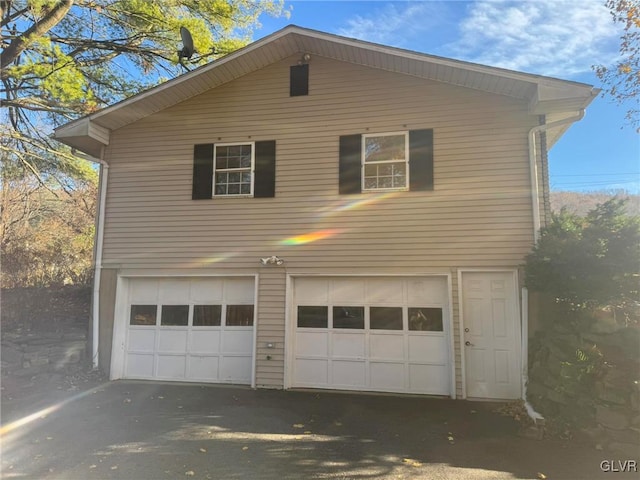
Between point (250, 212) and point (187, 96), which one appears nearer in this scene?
point (250, 212)

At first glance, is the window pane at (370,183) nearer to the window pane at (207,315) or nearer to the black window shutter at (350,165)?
the black window shutter at (350,165)

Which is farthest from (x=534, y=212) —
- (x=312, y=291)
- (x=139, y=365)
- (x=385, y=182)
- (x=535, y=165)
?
(x=139, y=365)

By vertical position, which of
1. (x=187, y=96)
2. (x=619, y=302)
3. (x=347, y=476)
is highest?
(x=187, y=96)

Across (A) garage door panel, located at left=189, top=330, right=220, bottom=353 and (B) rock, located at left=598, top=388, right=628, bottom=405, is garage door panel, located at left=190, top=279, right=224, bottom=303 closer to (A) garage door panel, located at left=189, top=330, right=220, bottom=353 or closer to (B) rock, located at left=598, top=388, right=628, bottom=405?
(A) garage door panel, located at left=189, top=330, right=220, bottom=353

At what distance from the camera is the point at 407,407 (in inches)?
248

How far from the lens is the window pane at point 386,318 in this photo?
731 centimetres

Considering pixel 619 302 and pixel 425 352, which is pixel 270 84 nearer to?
pixel 425 352

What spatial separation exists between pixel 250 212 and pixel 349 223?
74.8 inches

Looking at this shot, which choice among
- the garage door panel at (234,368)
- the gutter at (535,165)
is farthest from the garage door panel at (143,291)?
the gutter at (535,165)

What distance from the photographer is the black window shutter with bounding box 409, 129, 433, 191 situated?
287 inches

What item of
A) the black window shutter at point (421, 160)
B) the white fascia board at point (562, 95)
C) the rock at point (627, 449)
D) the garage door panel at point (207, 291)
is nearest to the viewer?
the rock at point (627, 449)

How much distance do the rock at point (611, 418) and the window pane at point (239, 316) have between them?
545 centimetres

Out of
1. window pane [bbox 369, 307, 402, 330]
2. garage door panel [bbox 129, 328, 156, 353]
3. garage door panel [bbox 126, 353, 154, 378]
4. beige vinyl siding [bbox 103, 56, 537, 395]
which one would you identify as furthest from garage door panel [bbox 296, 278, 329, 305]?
garage door panel [bbox 126, 353, 154, 378]

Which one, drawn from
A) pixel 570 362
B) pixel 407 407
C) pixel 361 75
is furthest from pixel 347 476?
pixel 361 75
